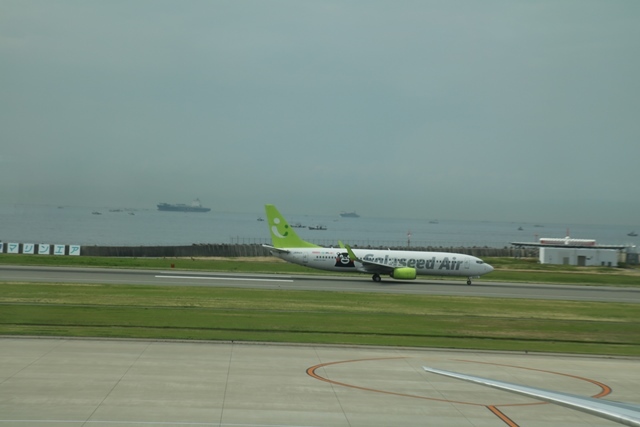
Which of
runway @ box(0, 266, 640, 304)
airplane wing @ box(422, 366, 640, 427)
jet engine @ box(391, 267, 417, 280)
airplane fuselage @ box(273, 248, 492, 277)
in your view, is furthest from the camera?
airplane fuselage @ box(273, 248, 492, 277)

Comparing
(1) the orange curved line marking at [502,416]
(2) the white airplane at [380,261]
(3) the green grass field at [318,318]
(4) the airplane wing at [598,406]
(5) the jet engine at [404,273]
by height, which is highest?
(2) the white airplane at [380,261]

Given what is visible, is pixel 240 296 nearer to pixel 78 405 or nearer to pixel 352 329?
pixel 352 329

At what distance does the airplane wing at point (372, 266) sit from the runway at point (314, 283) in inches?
43.9

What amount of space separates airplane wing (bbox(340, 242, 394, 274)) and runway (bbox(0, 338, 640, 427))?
123 feet

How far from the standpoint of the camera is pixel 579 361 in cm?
2719

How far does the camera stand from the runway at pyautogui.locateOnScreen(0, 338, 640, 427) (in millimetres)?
17000

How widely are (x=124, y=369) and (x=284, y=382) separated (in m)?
5.02

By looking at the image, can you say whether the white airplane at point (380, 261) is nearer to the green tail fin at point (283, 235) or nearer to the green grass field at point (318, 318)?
the green tail fin at point (283, 235)

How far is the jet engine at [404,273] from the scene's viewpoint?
6475 cm

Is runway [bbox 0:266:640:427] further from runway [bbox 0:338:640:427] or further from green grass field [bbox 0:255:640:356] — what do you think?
green grass field [bbox 0:255:640:356]

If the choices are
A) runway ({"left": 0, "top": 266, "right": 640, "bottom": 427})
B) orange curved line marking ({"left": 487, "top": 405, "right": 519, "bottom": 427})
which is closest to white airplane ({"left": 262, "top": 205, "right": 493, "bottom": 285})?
runway ({"left": 0, "top": 266, "right": 640, "bottom": 427})

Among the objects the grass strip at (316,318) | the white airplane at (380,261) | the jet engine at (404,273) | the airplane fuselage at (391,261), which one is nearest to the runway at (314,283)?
the jet engine at (404,273)

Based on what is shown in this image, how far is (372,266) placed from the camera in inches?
2601

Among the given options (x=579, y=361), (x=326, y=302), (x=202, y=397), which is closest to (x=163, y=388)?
(x=202, y=397)
